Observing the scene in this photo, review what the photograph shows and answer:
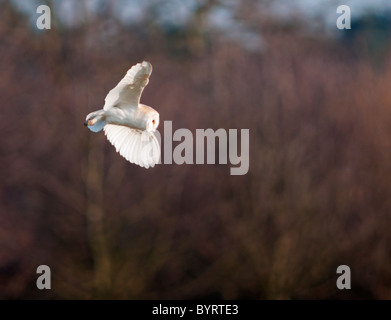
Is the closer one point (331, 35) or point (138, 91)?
point (138, 91)

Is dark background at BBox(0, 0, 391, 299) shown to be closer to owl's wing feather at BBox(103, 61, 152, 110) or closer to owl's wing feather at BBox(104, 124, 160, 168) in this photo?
owl's wing feather at BBox(104, 124, 160, 168)

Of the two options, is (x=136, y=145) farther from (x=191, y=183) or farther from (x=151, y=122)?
(x=191, y=183)

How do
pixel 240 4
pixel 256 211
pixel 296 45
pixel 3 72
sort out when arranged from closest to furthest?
1. pixel 256 211
2. pixel 3 72
3. pixel 296 45
4. pixel 240 4

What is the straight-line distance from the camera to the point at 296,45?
30.7 feet

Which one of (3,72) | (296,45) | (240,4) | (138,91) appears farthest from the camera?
(240,4)

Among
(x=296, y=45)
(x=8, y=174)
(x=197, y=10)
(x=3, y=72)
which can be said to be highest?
(x=197, y=10)

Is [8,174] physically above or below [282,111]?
below

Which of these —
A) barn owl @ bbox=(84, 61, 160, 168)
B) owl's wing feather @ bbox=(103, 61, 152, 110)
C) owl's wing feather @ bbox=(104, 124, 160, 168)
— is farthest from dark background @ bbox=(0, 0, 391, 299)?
owl's wing feather @ bbox=(103, 61, 152, 110)

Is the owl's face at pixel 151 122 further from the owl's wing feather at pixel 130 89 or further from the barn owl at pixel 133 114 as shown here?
the owl's wing feather at pixel 130 89

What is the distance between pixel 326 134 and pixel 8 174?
4206 mm

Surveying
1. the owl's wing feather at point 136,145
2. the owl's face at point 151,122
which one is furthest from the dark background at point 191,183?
the owl's face at point 151,122

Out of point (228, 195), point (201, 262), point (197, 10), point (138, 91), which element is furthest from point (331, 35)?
point (138, 91)

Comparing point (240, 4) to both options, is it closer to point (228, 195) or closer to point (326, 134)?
point (326, 134)

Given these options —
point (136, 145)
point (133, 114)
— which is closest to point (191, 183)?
point (136, 145)
